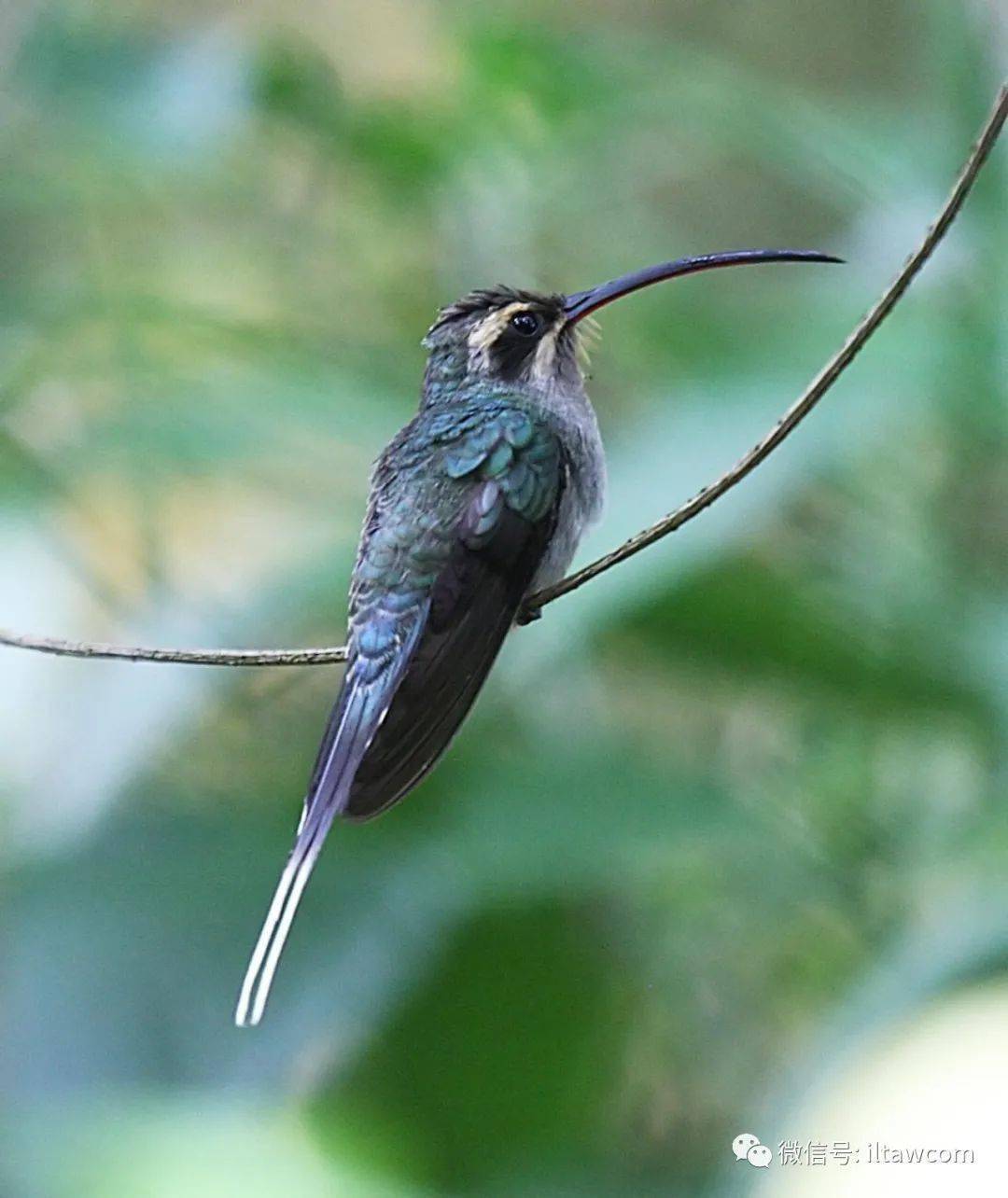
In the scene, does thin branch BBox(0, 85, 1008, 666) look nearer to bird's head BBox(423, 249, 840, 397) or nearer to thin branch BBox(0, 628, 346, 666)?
thin branch BBox(0, 628, 346, 666)

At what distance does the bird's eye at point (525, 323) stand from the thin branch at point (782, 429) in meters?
0.74

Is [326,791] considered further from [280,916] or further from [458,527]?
[458,527]

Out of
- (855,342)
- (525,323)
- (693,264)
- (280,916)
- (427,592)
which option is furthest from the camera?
(525,323)

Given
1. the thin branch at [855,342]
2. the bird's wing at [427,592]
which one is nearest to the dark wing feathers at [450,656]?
the bird's wing at [427,592]

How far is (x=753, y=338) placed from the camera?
2332 mm

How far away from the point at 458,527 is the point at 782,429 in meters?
0.68

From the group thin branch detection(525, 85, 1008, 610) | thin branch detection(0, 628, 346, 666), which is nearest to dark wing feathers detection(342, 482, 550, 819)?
thin branch detection(0, 628, 346, 666)

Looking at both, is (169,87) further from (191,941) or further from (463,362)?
(191,941)

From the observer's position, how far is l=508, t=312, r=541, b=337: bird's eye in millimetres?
1849

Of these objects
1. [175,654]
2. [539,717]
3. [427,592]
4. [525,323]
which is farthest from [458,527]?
[539,717]

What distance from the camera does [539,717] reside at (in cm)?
257

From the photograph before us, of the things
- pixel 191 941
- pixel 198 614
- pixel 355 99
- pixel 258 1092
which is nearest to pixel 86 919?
pixel 191 941

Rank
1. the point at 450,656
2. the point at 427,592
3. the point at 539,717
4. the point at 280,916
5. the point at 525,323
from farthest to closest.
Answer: the point at 539,717 < the point at 525,323 < the point at 427,592 < the point at 450,656 < the point at 280,916

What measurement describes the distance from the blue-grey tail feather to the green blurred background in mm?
482
